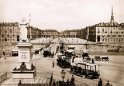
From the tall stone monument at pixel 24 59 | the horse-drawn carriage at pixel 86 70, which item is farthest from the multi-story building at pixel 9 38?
the tall stone monument at pixel 24 59

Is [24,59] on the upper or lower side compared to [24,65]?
upper

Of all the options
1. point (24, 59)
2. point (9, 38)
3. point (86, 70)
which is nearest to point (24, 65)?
point (24, 59)

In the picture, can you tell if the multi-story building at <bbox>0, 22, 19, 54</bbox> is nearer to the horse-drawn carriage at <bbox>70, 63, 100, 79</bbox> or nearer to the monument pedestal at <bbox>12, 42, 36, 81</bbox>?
the horse-drawn carriage at <bbox>70, 63, 100, 79</bbox>

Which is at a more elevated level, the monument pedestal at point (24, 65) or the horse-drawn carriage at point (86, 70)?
the monument pedestal at point (24, 65)

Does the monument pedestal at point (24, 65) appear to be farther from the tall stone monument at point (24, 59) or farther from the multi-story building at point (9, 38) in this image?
the multi-story building at point (9, 38)

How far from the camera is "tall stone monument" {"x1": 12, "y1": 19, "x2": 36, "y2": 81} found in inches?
218

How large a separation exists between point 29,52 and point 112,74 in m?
2.54

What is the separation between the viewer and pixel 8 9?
4.96 metres

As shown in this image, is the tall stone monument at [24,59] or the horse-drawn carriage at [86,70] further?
the horse-drawn carriage at [86,70]

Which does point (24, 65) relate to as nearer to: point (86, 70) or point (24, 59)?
point (24, 59)

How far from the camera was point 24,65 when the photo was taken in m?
5.62

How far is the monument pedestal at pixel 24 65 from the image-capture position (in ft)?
18.2

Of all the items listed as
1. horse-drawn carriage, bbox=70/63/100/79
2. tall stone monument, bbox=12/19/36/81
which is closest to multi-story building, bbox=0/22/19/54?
horse-drawn carriage, bbox=70/63/100/79

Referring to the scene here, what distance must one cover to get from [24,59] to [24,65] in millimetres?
129
